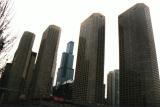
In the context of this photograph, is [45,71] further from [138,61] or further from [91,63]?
[138,61]

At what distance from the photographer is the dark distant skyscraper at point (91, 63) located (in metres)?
147

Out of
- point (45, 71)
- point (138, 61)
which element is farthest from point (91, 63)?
point (45, 71)

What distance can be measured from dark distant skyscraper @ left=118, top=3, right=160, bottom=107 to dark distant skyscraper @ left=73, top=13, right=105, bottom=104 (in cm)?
1783

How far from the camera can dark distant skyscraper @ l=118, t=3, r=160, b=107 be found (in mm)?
125000

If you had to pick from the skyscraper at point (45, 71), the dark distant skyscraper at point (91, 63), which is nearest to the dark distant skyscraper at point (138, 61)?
the dark distant skyscraper at point (91, 63)

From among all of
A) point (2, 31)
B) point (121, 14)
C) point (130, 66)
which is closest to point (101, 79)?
point (130, 66)

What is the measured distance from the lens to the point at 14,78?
196 meters

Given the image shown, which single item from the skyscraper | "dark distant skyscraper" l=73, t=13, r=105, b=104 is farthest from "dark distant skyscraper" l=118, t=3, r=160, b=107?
the skyscraper

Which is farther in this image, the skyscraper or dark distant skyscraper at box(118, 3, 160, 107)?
the skyscraper

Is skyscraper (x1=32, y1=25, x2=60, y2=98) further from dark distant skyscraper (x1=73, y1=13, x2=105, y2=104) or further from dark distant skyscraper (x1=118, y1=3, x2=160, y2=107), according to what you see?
dark distant skyscraper (x1=118, y1=3, x2=160, y2=107)

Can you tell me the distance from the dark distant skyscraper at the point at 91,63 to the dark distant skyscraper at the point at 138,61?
Answer: 1783 cm

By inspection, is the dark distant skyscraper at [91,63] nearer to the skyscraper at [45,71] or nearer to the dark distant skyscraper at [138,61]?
the dark distant skyscraper at [138,61]

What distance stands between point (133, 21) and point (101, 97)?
7009cm

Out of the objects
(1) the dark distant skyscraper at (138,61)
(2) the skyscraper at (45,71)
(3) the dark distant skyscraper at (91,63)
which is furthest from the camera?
(2) the skyscraper at (45,71)
